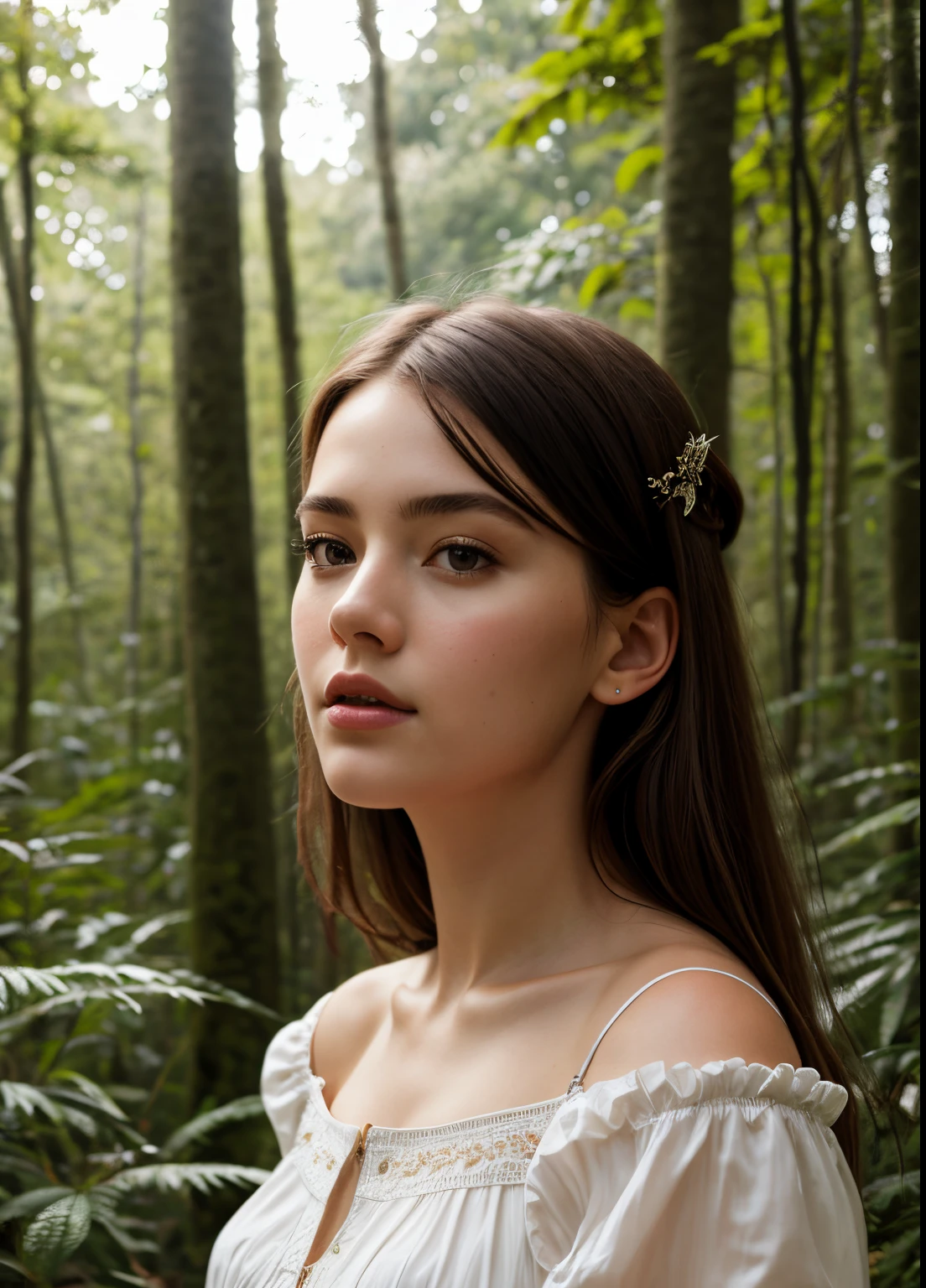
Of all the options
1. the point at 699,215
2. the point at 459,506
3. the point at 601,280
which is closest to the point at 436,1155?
the point at 459,506

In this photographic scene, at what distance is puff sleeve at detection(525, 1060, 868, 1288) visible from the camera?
0.97 m

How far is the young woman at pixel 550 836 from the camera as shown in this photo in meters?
1.03

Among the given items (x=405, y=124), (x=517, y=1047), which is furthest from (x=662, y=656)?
(x=405, y=124)

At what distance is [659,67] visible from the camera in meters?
3.39

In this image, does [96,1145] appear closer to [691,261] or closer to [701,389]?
[701,389]

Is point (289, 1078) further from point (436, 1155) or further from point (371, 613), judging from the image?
point (371, 613)

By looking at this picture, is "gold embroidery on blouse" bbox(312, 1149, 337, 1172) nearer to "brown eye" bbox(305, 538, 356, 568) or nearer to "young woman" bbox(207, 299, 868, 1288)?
"young woman" bbox(207, 299, 868, 1288)

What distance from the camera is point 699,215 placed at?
2.57 metres

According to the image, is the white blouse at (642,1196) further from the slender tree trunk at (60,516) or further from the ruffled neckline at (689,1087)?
the slender tree trunk at (60,516)

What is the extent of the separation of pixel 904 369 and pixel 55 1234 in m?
2.76

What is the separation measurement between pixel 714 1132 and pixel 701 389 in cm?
183

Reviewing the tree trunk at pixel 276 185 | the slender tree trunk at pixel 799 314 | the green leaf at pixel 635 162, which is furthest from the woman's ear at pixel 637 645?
the tree trunk at pixel 276 185

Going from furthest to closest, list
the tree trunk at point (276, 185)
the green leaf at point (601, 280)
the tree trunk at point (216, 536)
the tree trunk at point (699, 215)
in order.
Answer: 1. the tree trunk at point (276, 185)
2. the green leaf at point (601, 280)
3. the tree trunk at point (216, 536)
4. the tree trunk at point (699, 215)

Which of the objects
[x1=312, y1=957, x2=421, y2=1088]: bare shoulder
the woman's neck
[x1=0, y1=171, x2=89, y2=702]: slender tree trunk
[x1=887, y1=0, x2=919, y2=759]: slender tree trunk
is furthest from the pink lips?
[x1=0, y1=171, x2=89, y2=702]: slender tree trunk
